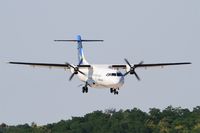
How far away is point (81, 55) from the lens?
145 meters

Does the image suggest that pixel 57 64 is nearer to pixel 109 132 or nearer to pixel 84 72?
pixel 84 72

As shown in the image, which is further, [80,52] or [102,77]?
[80,52]

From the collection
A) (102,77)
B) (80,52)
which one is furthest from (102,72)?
(80,52)

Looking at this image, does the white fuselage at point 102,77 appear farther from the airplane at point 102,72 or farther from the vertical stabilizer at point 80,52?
the vertical stabilizer at point 80,52

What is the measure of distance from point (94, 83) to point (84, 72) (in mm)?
3818

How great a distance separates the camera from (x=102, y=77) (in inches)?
4948

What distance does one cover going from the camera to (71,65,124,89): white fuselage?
123812mm

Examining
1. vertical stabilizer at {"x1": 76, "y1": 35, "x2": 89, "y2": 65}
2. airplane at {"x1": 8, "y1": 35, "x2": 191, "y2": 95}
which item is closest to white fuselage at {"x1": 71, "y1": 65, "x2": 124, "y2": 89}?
airplane at {"x1": 8, "y1": 35, "x2": 191, "y2": 95}

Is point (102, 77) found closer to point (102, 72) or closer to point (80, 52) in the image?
point (102, 72)

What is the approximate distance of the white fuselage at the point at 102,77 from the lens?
12381cm

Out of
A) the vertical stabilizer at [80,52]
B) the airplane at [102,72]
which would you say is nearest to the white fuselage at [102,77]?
the airplane at [102,72]

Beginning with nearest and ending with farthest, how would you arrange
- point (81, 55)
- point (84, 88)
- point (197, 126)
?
point (84, 88) → point (81, 55) → point (197, 126)

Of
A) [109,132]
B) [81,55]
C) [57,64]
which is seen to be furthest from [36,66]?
[109,132]

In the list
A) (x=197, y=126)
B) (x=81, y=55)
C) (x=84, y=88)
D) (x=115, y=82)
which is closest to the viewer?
(x=115, y=82)
